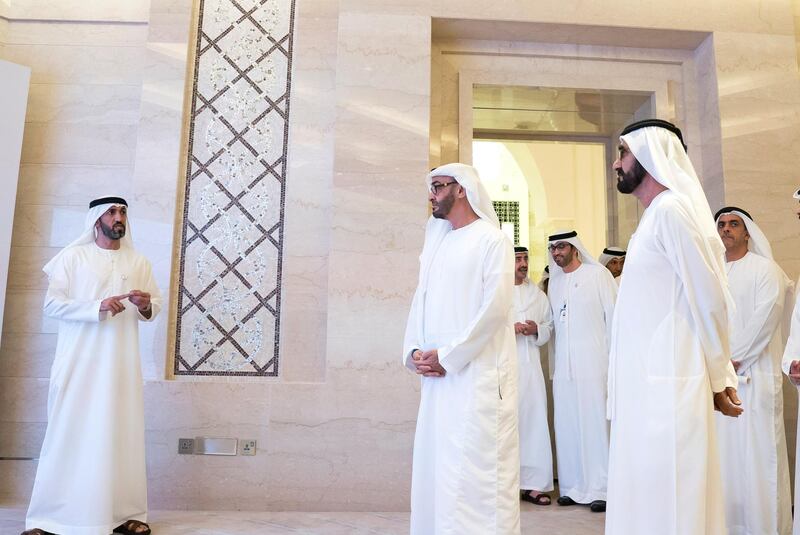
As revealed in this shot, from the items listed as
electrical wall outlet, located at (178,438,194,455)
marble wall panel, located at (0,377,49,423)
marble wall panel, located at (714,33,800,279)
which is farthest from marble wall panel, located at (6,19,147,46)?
marble wall panel, located at (714,33,800,279)

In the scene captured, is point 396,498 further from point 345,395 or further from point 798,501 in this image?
point 798,501

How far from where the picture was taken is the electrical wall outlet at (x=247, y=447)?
14.4 feet

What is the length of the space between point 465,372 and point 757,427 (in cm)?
201

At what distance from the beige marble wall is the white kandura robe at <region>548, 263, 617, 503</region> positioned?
1.08 metres

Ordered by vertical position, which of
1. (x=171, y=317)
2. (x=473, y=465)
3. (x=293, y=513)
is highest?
(x=171, y=317)

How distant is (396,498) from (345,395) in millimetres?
750

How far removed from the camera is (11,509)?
13.7 feet

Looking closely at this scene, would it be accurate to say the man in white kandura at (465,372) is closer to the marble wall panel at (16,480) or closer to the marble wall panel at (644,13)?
the marble wall panel at (644,13)

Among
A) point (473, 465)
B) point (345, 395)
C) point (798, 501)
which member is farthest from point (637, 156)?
point (345, 395)

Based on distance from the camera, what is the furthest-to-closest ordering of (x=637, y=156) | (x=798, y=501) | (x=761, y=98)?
(x=761, y=98), (x=798, y=501), (x=637, y=156)

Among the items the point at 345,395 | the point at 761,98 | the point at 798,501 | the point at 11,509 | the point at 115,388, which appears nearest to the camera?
the point at 798,501

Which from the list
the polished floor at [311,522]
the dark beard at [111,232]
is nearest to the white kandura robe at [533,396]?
the polished floor at [311,522]

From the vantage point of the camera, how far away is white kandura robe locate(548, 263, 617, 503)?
4.45 metres

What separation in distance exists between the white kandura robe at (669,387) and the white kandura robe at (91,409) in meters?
2.60
